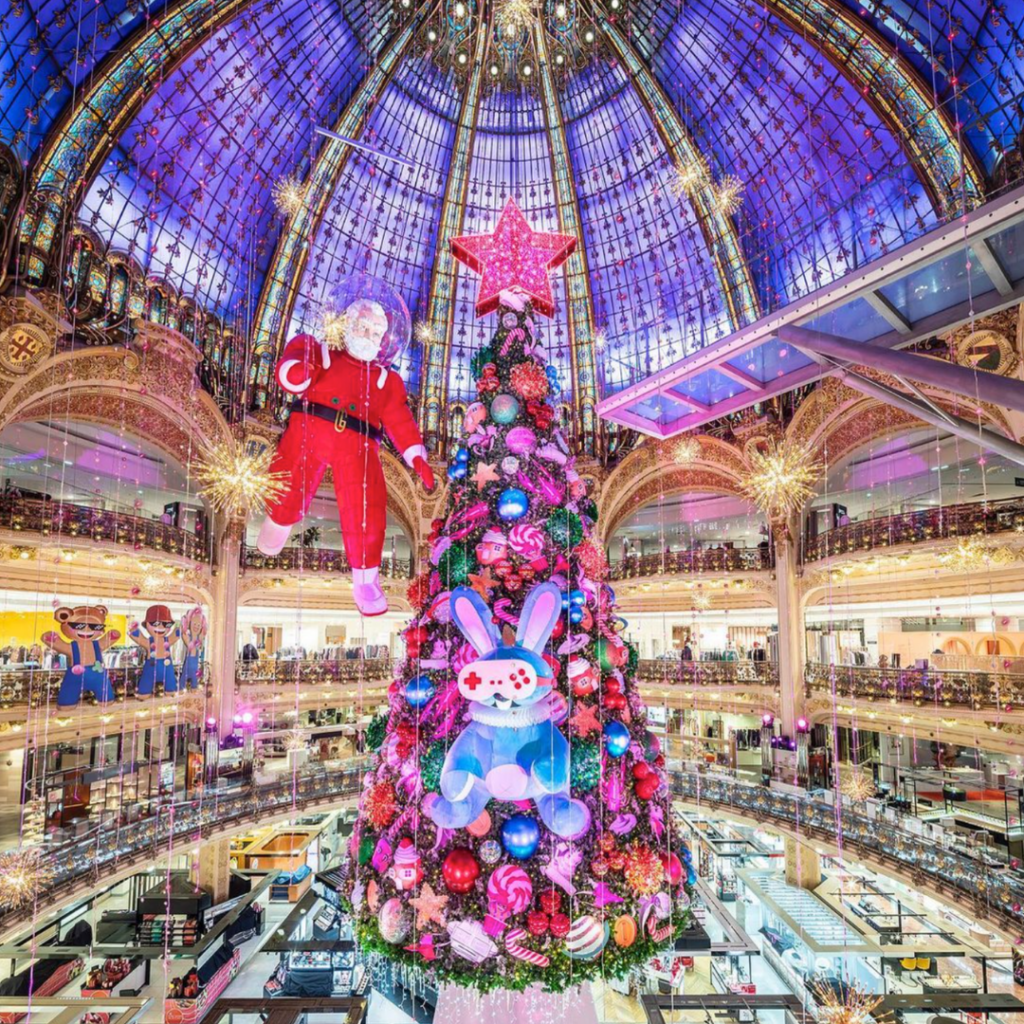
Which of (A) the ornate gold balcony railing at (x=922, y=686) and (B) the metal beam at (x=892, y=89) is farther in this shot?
(B) the metal beam at (x=892, y=89)

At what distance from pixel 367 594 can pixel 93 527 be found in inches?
390

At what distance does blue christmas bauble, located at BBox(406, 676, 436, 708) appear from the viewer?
19.4 feet

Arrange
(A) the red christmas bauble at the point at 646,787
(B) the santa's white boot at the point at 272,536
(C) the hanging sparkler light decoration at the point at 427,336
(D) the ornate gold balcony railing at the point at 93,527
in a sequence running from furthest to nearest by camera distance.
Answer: (C) the hanging sparkler light decoration at the point at 427,336
(D) the ornate gold balcony railing at the point at 93,527
(B) the santa's white boot at the point at 272,536
(A) the red christmas bauble at the point at 646,787

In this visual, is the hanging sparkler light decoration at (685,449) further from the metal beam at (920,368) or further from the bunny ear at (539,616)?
the bunny ear at (539,616)

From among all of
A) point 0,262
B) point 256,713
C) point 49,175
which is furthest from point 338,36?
point 256,713

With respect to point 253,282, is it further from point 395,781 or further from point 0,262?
point 395,781

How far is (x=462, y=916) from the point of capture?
5273 millimetres

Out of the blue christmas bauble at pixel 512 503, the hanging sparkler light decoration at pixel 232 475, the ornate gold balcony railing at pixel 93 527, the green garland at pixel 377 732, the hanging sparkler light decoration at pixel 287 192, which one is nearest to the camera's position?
the blue christmas bauble at pixel 512 503

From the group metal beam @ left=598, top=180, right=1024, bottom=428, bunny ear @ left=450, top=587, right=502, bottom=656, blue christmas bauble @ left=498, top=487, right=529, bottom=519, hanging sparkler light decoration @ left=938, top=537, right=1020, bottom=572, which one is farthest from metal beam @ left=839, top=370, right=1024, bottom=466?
hanging sparkler light decoration @ left=938, top=537, right=1020, bottom=572

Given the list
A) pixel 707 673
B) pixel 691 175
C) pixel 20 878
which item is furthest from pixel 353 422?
pixel 707 673

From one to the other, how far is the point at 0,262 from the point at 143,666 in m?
8.91

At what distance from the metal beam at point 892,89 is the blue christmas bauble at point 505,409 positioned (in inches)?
506

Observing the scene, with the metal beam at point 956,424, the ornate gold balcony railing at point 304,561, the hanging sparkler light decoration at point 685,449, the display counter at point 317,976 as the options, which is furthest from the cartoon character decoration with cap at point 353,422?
the hanging sparkler light decoration at point 685,449

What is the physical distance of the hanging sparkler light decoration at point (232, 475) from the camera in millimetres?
12125
